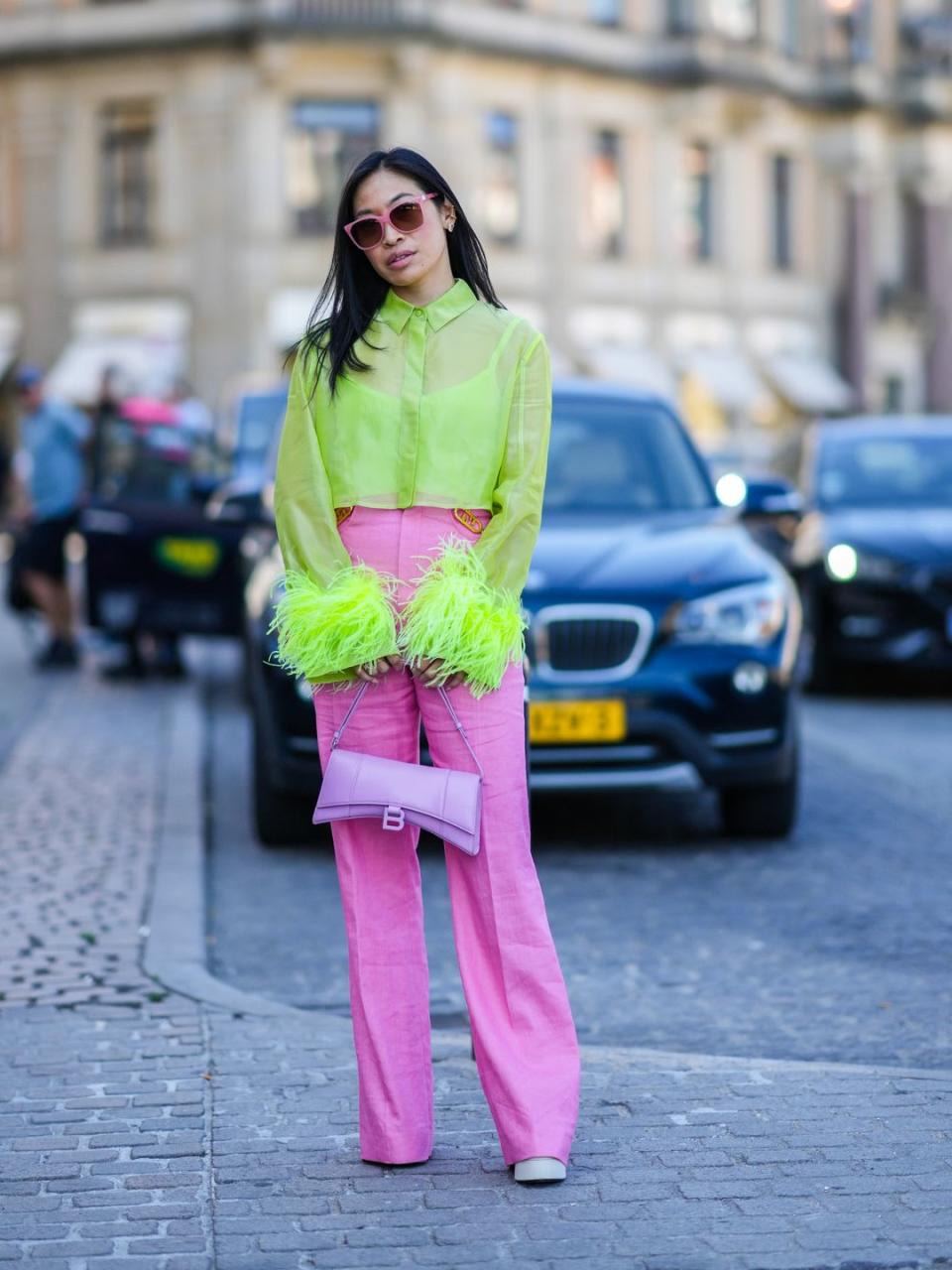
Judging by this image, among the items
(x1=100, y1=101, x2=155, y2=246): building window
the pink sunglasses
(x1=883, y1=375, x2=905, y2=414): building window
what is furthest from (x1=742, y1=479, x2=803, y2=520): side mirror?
(x1=883, y1=375, x2=905, y2=414): building window

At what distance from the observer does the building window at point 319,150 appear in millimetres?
36625

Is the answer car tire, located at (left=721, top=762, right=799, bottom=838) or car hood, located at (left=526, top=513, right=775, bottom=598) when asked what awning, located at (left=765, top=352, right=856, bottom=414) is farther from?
car tire, located at (left=721, top=762, right=799, bottom=838)

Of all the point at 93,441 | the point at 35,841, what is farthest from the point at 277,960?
the point at 93,441

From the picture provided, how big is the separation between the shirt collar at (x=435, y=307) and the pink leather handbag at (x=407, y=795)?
69cm

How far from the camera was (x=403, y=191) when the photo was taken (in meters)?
4.17

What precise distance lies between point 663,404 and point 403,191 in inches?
208

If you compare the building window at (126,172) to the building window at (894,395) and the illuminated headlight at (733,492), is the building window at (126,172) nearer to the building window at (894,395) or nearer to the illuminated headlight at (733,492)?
the building window at (894,395)

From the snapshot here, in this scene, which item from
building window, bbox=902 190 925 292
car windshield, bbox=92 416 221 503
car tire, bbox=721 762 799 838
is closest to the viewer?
car tire, bbox=721 762 799 838

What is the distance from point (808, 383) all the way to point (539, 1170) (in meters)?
39.2

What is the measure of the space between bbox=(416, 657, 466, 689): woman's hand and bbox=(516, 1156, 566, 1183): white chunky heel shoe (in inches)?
34.8

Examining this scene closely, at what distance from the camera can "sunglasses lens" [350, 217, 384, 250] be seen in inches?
165

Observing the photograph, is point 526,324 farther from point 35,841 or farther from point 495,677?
point 35,841

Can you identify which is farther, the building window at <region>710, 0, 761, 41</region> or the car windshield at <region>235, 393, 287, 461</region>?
the building window at <region>710, 0, 761, 41</region>

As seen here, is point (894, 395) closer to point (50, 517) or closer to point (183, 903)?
point (50, 517)
